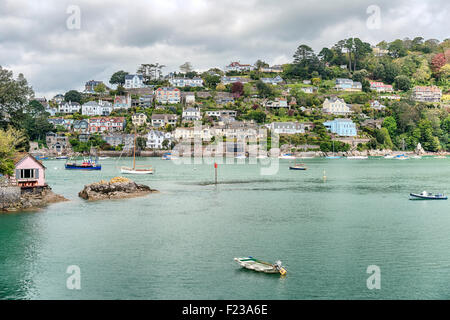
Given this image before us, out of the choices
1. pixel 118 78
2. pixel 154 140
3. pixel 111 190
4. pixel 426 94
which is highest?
pixel 118 78

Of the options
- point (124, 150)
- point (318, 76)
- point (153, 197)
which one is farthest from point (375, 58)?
point (153, 197)

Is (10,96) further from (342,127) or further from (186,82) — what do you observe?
(186,82)

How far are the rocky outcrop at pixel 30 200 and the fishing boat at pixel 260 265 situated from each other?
20.0 m

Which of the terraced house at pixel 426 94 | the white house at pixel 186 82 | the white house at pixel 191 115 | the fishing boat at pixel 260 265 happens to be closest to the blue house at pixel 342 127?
the white house at pixel 191 115

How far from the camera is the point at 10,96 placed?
52.8m

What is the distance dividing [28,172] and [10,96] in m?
23.6

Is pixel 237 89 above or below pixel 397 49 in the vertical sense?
below

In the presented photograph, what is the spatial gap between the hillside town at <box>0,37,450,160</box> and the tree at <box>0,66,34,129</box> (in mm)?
52995

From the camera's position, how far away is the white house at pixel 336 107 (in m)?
126

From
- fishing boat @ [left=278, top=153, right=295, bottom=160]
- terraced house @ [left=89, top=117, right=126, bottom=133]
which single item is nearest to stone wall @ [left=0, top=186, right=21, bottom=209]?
fishing boat @ [left=278, top=153, right=295, bottom=160]

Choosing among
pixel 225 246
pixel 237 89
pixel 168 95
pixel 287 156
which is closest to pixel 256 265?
pixel 225 246

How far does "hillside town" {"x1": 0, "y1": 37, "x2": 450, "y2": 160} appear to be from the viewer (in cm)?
11219

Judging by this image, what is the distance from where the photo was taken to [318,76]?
499 ft

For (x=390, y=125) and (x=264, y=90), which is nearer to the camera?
(x=390, y=125)
